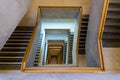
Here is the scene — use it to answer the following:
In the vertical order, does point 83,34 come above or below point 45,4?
below

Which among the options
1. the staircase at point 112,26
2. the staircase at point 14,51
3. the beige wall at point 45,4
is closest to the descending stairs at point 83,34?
the beige wall at point 45,4

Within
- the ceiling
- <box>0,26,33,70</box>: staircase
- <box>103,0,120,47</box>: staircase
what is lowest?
<box>0,26,33,70</box>: staircase

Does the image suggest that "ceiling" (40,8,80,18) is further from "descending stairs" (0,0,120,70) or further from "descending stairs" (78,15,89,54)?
"descending stairs" (0,0,120,70)

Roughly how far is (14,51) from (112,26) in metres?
2.92

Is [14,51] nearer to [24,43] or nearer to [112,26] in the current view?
[24,43]

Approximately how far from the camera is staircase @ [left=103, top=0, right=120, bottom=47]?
430 cm

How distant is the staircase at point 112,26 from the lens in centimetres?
430

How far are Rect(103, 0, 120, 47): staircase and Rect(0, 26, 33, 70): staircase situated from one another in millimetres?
2445

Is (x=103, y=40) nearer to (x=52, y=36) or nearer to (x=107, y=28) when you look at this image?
(x=107, y=28)

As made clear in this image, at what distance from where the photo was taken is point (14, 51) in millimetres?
4645

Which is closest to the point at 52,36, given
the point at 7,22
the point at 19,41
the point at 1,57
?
the point at 19,41

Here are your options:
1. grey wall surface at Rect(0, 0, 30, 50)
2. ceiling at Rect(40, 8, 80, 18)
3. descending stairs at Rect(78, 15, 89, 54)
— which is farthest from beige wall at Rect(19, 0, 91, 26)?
grey wall surface at Rect(0, 0, 30, 50)

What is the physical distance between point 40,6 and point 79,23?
1631 mm

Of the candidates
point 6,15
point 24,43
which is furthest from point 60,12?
point 6,15
